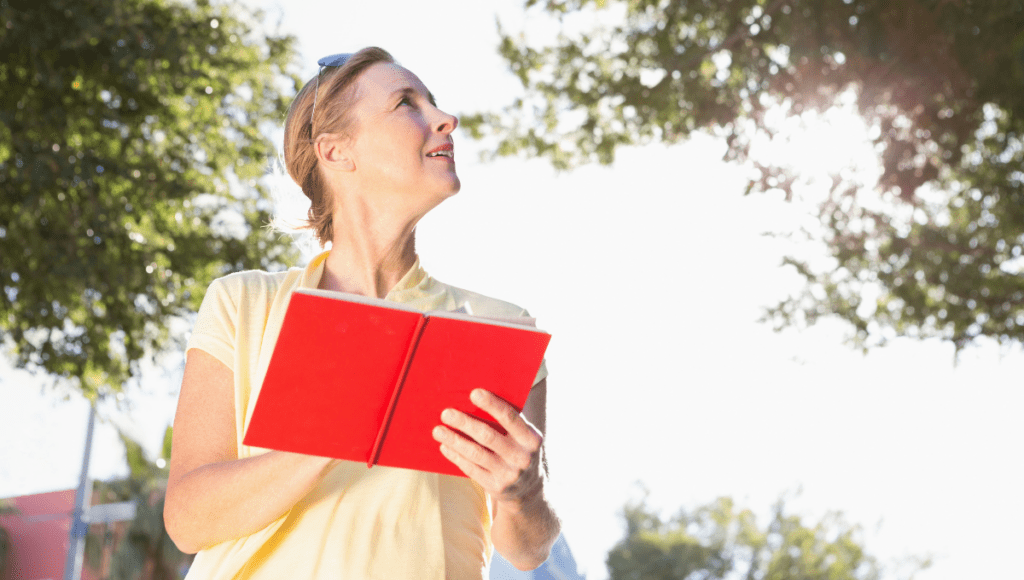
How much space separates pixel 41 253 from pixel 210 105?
2238mm

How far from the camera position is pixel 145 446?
80.6 ft

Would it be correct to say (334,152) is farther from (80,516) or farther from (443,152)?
(80,516)

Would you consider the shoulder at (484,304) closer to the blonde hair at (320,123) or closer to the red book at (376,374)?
the blonde hair at (320,123)

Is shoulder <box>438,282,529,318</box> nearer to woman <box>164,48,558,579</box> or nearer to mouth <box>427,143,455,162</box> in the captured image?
woman <box>164,48,558,579</box>

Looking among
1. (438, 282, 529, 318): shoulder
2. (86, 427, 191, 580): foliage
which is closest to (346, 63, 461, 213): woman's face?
(438, 282, 529, 318): shoulder

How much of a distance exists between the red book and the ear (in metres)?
0.70

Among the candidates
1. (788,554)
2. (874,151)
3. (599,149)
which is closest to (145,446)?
(599,149)

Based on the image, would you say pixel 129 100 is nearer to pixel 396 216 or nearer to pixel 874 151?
pixel 874 151

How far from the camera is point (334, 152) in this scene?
6.89ft

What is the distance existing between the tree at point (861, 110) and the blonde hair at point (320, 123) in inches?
194

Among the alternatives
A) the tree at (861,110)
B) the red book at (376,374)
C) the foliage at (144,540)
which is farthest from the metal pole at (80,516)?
the red book at (376,374)

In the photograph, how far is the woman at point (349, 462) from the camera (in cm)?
158

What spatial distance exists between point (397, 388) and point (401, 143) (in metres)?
0.67

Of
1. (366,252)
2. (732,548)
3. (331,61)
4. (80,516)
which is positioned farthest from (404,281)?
(732,548)
